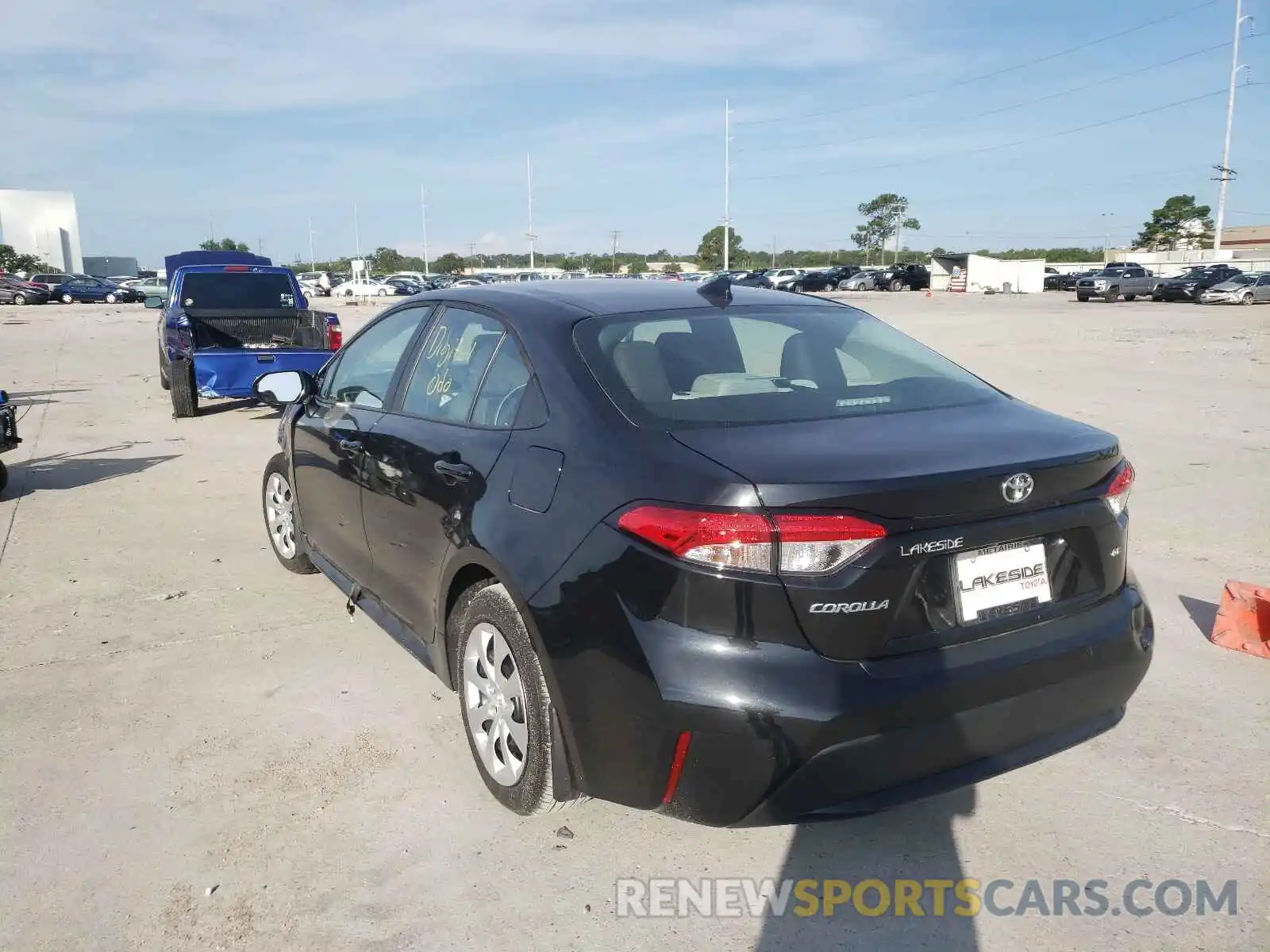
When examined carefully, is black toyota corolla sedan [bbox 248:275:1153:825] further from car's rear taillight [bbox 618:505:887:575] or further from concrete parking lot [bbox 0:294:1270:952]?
concrete parking lot [bbox 0:294:1270:952]

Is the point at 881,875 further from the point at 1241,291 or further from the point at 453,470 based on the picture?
the point at 1241,291

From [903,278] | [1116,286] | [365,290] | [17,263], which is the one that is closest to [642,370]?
[1116,286]

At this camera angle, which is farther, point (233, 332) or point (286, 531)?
point (233, 332)

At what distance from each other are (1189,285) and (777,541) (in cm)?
4564

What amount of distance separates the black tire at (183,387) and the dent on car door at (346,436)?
23.2 feet

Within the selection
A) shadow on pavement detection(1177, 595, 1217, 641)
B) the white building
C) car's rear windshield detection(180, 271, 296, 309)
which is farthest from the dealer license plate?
the white building

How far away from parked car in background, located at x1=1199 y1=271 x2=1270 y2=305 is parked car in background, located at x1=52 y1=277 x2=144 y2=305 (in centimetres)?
4904

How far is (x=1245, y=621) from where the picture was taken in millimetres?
4344

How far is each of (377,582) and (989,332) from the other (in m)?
21.5

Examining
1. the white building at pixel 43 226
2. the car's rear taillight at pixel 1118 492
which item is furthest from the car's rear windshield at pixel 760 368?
the white building at pixel 43 226

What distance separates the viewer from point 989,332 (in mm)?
22891

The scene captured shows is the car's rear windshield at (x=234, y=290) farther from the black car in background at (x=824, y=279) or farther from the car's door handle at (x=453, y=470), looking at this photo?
the black car in background at (x=824, y=279)

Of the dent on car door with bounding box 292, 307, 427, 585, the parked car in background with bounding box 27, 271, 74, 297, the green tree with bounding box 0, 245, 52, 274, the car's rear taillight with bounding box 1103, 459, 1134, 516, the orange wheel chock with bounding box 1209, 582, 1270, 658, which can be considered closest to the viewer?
the car's rear taillight with bounding box 1103, 459, 1134, 516

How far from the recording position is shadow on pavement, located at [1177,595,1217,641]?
459 cm
